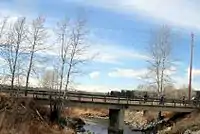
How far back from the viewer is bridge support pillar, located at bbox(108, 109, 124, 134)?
41941 mm

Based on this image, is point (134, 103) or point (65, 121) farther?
point (134, 103)

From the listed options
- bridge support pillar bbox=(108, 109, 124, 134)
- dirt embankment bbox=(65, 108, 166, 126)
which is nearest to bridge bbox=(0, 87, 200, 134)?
bridge support pillar bbox=(108, 109, 124, 134)

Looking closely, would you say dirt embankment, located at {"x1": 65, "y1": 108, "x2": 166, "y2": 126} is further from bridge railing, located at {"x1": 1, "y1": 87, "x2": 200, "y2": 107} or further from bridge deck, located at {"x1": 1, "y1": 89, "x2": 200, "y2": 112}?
bridge deck, located at {"x1": 1, "y1": 89, "x2": 200, "y2": 112}

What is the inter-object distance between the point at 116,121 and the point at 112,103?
6.65 ft

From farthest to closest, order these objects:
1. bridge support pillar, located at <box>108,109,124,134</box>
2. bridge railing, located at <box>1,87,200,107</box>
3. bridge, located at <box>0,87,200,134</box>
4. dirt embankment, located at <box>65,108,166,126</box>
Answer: dirt embankment, located at <box>65,108,166,126</box> < bridge support pillar, located at <box>108,109,124,134</box> < bridge railing, located at <box>1,87,200,107</box> < bridge, located at <box>0,87,200,134</box>

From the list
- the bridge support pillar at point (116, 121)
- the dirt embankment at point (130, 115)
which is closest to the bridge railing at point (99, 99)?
the bridge support pillar at point (116, 121)

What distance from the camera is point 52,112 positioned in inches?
1419

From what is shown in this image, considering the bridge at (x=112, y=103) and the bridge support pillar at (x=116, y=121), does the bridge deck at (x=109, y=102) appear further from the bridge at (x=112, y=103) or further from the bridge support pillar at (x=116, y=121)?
the bridge support pillar at (x=116, y=121)

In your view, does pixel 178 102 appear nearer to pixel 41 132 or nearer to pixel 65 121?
pixel 65 121

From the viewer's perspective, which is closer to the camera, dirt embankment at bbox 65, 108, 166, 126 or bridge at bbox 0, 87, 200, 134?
bridge at bbox 0, 87, 200, 134

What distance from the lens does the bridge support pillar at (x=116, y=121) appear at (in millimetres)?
41941

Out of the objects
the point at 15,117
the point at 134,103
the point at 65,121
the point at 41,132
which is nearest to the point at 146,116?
the point at 134,103

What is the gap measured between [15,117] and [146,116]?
41.2 metres

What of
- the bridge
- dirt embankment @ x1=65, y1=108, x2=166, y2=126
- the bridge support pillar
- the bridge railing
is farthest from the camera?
dirt embankment @ x1=65, y1=108, x2=166, y2=126
